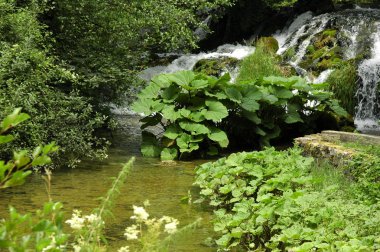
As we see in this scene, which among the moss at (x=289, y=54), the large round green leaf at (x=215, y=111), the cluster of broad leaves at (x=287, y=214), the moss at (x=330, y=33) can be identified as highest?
the moss at (x=330, y=33)

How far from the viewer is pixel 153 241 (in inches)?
101

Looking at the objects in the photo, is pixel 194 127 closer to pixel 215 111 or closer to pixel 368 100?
pixel 215 111

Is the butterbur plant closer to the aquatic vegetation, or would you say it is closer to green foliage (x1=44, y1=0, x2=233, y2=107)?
green foliage (x1=44, y1=0, x2=233, y2=107)

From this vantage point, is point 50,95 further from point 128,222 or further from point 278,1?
point 278,1

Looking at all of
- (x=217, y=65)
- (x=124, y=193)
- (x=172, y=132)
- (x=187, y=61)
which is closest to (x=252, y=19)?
(x=187, y=61)

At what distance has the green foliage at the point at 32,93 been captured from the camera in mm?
8039

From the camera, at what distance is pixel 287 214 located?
4887 mm

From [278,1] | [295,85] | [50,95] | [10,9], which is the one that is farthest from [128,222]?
[278,1]

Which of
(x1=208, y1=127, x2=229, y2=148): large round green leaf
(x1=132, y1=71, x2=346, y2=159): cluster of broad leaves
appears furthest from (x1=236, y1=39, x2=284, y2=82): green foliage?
(x1=208, y1=127, x2=229, y2=148): large round green leaf

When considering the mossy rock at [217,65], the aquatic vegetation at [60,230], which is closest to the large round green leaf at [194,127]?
the mossy rock at [217,65]

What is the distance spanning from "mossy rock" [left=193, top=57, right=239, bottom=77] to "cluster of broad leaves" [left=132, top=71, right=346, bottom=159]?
573 centimetres

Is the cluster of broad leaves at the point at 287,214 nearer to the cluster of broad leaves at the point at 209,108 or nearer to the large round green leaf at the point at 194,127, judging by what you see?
the large round green leaf at the point at 194,127

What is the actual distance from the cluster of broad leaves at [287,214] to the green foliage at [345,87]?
7831 millimetres

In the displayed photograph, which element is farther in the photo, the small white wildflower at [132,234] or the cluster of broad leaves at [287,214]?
the cluster of broad leaves at [287,214]
